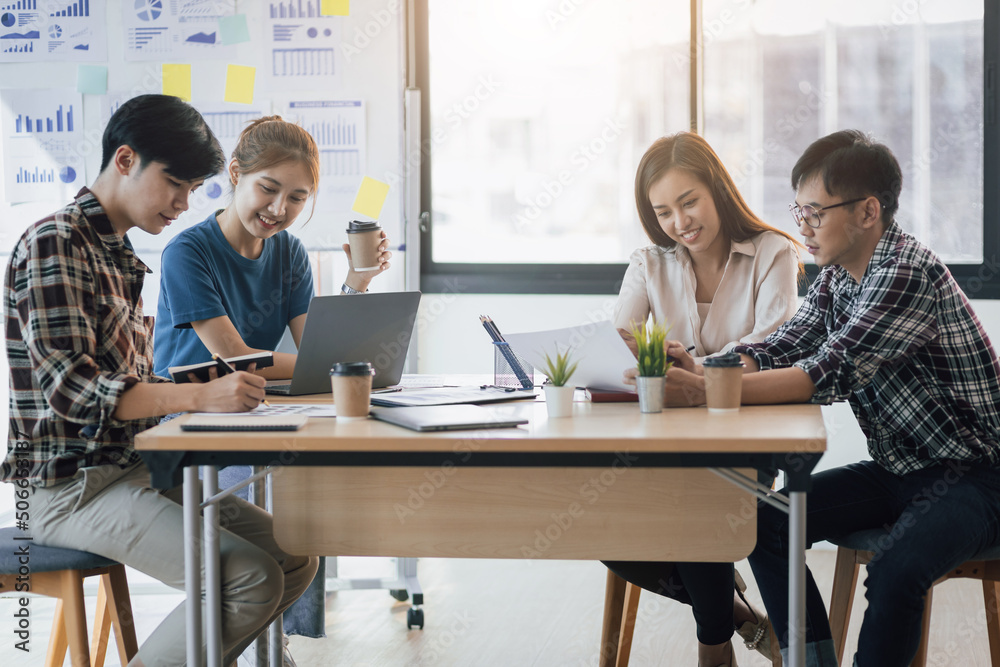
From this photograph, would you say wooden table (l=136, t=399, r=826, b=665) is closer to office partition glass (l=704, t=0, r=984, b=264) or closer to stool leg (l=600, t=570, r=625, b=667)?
stool leg (l=600, t=570, r=625, b=667)

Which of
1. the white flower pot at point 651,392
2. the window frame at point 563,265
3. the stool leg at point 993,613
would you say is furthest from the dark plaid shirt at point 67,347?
the window frame at point 563,265

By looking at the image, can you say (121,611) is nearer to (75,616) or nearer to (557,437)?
(75,616)

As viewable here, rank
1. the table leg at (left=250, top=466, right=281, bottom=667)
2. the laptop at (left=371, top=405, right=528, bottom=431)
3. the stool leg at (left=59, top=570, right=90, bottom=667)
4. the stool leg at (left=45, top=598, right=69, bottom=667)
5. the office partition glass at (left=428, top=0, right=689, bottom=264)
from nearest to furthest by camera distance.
Result: the laptop at (left=371, top=405, right=528, bottom=431), the stool leg at (left=59, top=570, right=90, bottom=667), the stool leg at (left=45, top=598, right=69, bottom=667), the table leg at (left=250, top=466, right=281, bottom=667), the office partition glass at (left=428, top=0, right=689, bottom=264)

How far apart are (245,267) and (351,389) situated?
0.86 m

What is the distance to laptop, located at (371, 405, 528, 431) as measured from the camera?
1.37m

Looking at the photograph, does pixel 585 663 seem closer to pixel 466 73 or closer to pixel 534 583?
pixel 534 583

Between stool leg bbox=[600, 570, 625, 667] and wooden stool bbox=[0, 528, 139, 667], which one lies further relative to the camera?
stool leg bbox=[600, 570, 625, 667]

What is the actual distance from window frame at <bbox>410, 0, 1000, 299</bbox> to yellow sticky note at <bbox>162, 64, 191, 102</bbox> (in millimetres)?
862

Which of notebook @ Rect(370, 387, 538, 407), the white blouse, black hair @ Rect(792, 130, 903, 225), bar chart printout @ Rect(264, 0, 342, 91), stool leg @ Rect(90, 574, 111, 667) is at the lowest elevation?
stool leg @ Rect(90, 574, 111, 667)

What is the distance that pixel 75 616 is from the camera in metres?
1.59

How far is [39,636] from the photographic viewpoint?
95.3 inches

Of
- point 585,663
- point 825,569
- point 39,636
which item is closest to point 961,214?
point 825,569

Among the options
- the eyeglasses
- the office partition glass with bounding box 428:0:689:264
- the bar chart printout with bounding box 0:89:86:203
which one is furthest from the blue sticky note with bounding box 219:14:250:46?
the eyeglasses

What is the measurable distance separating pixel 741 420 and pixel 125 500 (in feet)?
3.41
